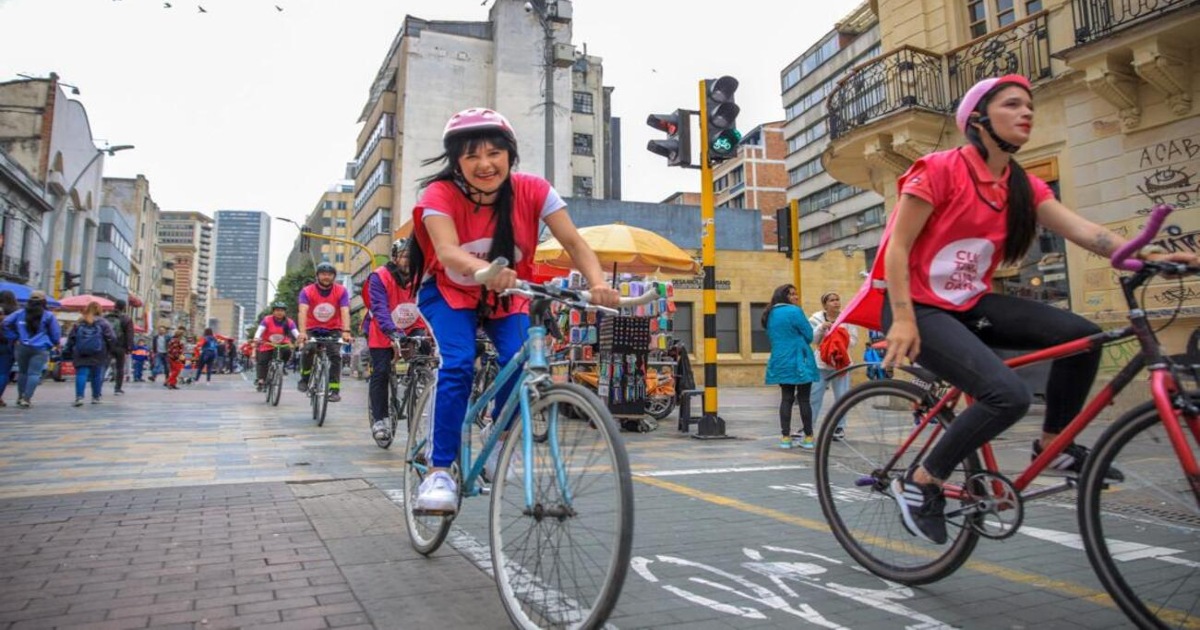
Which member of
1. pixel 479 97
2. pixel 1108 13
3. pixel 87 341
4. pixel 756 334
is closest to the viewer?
pixel 1108 13

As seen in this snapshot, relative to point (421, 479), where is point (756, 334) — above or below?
above

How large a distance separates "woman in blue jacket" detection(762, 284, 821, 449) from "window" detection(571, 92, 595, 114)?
45.4 m

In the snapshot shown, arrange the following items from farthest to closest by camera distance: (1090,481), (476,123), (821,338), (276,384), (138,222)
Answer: (138,222), (276,384), (821,338), (476,123), (1090,481)

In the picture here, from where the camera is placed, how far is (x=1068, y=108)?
1070 cm

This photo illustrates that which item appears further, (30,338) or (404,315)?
(30,338)

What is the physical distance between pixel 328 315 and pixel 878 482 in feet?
25.2

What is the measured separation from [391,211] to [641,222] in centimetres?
2192

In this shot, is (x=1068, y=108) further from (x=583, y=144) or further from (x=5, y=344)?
(x=583, y=144)

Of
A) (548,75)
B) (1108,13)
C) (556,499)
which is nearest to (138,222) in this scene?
(548,75)

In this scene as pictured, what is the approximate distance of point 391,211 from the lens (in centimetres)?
5062

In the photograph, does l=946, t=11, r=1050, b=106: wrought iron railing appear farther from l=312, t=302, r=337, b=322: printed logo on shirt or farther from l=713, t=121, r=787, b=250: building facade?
l=713, t=121, r=787, b=250: building facade

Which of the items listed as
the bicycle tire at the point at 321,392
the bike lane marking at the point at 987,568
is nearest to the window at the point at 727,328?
the bicycle tire at the point at 321,392

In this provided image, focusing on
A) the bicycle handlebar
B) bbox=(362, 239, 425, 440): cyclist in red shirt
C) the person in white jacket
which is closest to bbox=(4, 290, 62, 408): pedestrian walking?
bbox=(362, 239, 425, 440): cyclist in red shirt

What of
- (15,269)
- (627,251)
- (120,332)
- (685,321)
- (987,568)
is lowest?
(987,568)
